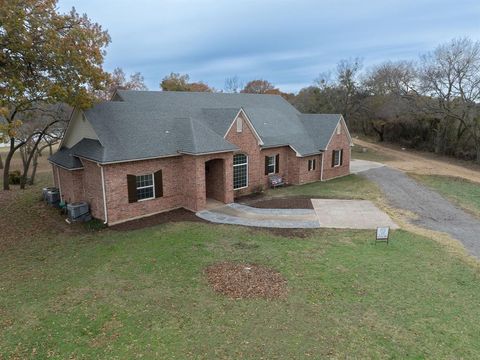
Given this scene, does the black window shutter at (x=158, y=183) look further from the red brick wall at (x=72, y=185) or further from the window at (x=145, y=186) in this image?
the red brick wall at (x=72, y=185)

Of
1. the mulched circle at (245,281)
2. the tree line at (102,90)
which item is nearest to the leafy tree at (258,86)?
the tree line at (102,90)

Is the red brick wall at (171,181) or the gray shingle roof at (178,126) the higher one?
the gray shingle roof at (178,126)

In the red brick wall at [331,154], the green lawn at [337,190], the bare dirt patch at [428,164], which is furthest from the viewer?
the bare dirt patch at [428,164]

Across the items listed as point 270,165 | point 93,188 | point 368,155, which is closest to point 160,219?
point 93,188

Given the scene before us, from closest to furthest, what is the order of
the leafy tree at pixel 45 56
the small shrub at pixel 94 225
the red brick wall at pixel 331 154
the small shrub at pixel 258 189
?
the leafy tree at pixel 45 56 → the small shrub at pixel 94 225 → the small shrub at pixel 258 189 → the red brick wall at pixel 331 154

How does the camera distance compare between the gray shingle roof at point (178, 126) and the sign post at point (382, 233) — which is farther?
the gray shingle roof at point (178, 126)

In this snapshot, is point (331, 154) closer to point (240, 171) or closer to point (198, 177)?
point (240, 171)

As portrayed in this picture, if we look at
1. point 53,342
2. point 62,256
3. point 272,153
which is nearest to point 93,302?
point 53,342
